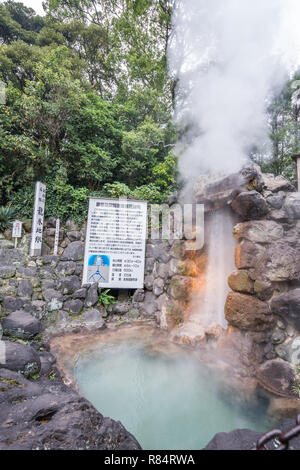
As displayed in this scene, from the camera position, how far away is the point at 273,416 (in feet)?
8.46

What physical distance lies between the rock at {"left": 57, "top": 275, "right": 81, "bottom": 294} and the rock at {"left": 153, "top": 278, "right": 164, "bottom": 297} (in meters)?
2.05

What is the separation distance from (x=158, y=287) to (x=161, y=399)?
318 centimetres

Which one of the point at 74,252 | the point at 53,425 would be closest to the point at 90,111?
the point at 74,252

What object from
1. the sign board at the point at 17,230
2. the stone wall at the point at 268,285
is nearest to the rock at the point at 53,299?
the sign board at the point at 17,230

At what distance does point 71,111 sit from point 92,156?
1469 mm

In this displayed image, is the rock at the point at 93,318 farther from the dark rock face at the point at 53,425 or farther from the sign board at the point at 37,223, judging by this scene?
the dark rock face at the point at 53,425

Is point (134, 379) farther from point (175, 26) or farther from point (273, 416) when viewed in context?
point (175, 26)

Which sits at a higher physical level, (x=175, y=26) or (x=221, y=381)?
(x=175, y=26)

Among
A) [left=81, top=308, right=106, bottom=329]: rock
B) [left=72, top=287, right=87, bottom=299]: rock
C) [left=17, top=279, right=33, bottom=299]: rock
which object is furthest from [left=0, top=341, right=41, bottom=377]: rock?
[left=72, top=287, right=87, bottom=299]: rock

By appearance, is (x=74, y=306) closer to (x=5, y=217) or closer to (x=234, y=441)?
(x=5, y=217)

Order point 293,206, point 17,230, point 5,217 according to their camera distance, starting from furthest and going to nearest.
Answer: point 5,217 → point 17,230 → point 293,206

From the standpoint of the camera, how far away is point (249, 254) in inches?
143

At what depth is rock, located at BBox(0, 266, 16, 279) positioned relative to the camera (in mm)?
5221

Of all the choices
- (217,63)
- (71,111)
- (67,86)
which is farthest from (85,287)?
(217,63)
